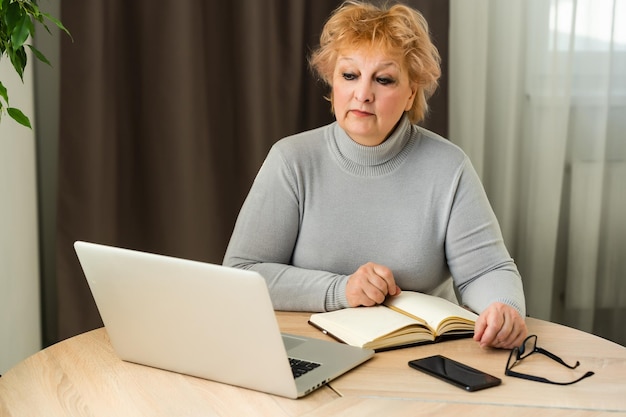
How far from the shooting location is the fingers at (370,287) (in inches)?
65.1

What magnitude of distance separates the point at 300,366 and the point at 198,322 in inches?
8.0

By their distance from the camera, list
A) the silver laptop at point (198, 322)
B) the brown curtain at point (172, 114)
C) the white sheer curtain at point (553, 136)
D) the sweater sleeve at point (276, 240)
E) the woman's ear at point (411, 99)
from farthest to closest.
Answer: the white sheer curtain at point (553, 136) < the brown curtain at point (172, 114) < the woman's ear at point (411, 99) < the sweater sleeve at point (276, 240) < the silver laptop at point (198, 322)

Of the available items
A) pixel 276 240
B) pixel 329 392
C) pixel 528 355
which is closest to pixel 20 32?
pixel 276 240

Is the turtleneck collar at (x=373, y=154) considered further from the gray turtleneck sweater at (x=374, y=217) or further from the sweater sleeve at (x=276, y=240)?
the sweater sleeve at (x=276, y=240)

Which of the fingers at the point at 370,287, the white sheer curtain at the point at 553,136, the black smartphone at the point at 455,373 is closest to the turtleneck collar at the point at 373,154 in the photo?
the fingers at the point at 370,287

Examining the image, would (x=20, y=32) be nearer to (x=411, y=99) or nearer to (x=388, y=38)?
(x=388, y=38)

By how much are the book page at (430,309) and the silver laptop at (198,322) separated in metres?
0.19

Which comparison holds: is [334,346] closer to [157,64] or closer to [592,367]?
[592,367]

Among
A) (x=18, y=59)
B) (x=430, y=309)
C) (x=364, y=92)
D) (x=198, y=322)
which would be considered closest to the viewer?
(x=198, y=322)

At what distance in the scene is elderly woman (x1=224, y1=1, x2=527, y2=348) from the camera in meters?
1.88

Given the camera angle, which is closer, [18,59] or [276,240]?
[18,59]

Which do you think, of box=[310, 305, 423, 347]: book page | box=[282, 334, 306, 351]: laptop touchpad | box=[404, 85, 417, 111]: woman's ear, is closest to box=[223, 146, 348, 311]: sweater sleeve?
box=[310, 305, 423, 347]: book page

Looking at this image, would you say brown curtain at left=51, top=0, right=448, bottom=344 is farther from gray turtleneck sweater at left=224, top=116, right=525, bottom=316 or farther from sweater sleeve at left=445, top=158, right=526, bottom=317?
sweater sleeve at left=445, top=158, right=526, bottom=317

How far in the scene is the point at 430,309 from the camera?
5.20 feet
